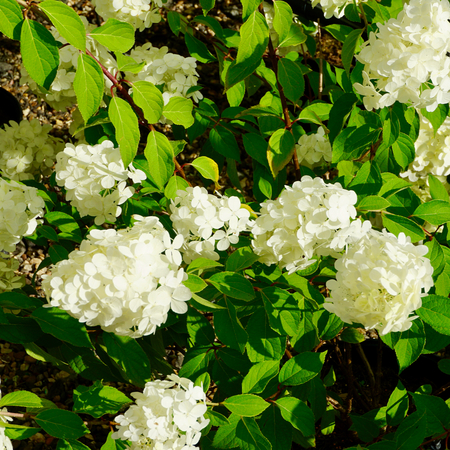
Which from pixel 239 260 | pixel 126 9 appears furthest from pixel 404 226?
pixel 126 9

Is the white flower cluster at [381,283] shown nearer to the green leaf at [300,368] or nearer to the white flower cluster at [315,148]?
the green leaf at [300,368]

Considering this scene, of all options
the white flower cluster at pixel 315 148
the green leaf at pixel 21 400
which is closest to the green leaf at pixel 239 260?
the green leaf at pixel 21 400

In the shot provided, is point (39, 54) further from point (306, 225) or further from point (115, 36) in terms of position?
point (306, 225)

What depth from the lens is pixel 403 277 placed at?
103cm

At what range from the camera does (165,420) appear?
3.55ft

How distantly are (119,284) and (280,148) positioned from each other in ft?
3.01

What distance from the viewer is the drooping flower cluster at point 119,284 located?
3.25ft

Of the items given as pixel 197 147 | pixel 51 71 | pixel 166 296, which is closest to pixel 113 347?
pixel 166 296

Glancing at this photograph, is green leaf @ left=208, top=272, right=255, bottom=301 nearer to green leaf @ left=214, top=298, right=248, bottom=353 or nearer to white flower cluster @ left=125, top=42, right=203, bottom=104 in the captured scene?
green leaf @ left=214, top=298, right=248, bottom=353

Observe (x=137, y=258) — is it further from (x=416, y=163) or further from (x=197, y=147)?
(x=197, y=147)

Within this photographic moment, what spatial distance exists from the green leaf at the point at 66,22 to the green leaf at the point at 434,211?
1.01 m

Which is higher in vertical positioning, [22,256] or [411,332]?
[411,332]

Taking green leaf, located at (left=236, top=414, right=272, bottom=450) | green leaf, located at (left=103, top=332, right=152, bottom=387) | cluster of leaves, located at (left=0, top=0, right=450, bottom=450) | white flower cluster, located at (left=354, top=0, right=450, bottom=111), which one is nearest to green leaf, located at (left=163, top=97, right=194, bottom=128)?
cluster of leaves, located at (left=0, top=0, right=450, bottom=450)

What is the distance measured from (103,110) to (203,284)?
0.78m
